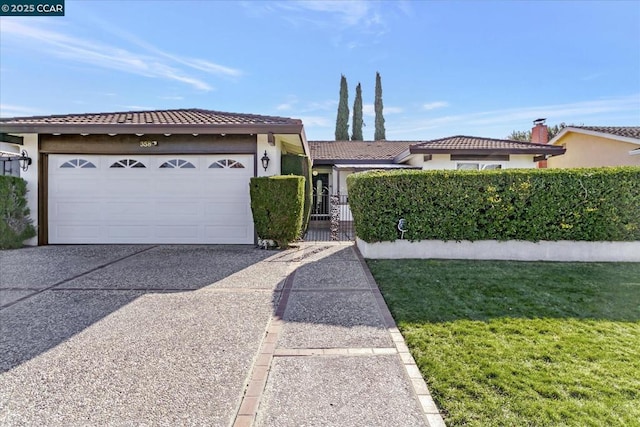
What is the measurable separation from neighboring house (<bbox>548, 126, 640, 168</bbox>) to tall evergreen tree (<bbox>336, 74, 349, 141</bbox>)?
81.5 ft

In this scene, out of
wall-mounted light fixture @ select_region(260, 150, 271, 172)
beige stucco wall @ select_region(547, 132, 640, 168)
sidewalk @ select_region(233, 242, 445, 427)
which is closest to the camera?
sidewalk @ select_region(233, 242, 445, 427)

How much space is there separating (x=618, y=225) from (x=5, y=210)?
63.9 feet

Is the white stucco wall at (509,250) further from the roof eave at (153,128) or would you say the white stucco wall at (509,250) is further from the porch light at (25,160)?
the porch light at (25,160)

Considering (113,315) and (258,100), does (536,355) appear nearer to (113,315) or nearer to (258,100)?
(113,315)

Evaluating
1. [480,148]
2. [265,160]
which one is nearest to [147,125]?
[265,160]

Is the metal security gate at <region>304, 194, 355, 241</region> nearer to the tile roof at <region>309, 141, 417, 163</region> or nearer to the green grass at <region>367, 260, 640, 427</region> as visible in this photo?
the tile roof at <region>309, 141, 417, 163</region>

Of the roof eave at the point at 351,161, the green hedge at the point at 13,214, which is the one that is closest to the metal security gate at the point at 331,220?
the roof eave at the point at 351,161

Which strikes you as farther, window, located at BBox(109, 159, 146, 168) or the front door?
the front door

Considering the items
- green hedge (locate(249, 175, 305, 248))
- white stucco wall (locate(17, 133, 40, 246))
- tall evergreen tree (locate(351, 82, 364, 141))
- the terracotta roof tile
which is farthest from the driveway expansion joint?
tall evergreen tree (locate(351, 82, 364, 141))

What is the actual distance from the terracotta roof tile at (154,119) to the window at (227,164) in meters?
1.43

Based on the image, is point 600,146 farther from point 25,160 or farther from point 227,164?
point 25,160

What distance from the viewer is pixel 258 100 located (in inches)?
804

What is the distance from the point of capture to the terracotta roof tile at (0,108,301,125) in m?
10.8

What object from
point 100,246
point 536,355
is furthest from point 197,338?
point 100,246
